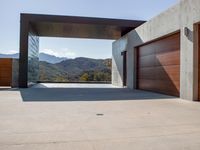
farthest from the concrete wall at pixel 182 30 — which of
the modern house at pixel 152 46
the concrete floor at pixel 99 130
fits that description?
the concrete floor at pixel 99 130

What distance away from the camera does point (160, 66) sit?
42.8 feet

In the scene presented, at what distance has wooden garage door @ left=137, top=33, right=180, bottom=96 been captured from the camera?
11.4 metres

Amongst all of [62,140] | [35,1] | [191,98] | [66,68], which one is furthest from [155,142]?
[66,68]

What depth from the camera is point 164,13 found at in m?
12.0

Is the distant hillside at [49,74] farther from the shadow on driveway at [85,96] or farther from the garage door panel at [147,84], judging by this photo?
the shadow on driveway at [85,96]

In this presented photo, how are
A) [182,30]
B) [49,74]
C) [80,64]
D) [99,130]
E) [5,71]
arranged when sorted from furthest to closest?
[80,64] → [49,74] → [5,71] → [182,30] → [99,130]

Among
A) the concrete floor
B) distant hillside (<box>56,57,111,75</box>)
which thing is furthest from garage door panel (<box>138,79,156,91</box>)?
distant hillside (<box>56,57,111,75</box>)

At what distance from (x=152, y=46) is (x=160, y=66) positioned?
1.51 metres

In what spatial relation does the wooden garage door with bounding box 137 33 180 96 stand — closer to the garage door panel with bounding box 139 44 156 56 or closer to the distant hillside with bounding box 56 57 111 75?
the garage door panel with bounding box 139 44 156 56

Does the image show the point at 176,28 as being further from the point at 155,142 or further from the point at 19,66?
→ the point at 19,66

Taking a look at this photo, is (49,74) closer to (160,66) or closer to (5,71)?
(5,71)

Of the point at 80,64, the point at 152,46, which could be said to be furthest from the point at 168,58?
the point at 80,64

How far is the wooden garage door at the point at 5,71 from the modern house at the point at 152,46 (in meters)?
1.48

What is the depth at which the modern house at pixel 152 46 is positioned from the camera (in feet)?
32.2
